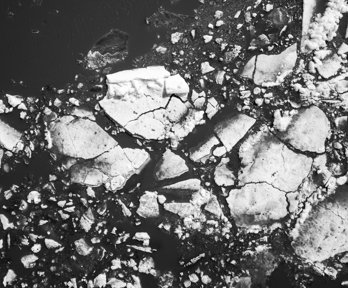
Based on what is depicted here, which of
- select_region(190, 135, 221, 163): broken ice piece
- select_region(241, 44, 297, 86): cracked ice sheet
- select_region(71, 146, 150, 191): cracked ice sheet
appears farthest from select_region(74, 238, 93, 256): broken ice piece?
select_region(241, 44, 297, 86): cracked ice sheet

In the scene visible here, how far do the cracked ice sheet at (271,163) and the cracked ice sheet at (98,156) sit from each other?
0.34 metres

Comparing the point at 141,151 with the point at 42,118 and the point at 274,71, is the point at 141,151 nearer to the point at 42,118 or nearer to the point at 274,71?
the point at 42,118

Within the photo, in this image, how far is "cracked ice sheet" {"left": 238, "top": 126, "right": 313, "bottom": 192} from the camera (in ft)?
4.21

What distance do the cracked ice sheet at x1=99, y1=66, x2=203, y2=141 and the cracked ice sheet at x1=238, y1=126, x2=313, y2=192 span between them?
21 centimetres

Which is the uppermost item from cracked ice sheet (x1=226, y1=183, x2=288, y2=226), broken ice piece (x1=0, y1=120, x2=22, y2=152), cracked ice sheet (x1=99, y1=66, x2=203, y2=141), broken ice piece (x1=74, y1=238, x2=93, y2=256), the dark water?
the dark water

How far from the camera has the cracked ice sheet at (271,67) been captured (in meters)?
1.32

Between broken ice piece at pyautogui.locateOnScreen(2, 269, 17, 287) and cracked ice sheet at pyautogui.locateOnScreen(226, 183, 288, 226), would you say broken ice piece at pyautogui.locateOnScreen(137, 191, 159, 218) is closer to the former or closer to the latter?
cracked ice sheet at pyautogui.locateOnScreen(226, 183, 288, 226)

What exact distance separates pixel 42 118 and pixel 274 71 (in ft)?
2.65

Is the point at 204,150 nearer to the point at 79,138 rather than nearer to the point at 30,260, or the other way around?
the point at 79,138

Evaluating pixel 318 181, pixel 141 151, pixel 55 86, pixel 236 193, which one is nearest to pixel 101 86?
pixel 55 86

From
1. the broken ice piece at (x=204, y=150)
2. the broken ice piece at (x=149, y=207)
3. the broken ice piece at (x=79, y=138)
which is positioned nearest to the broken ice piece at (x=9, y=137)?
the broken ice piece at (x=79, y=138)

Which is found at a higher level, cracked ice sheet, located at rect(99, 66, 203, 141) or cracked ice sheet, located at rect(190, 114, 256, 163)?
cracked ice sheet, located at rect(99, 66, 203, 141)

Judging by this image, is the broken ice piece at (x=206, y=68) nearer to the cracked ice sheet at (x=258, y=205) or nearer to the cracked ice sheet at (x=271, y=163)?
the cracked ice sheet at (x=271, y=163)

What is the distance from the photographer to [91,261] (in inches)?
51.6
